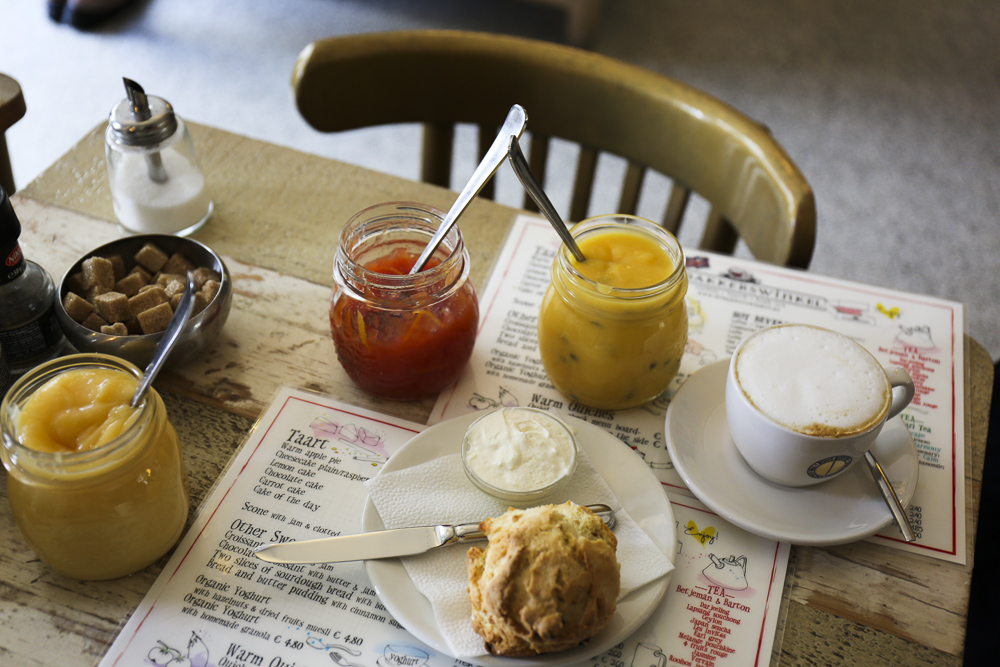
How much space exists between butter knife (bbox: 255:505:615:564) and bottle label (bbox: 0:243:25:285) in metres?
0.41

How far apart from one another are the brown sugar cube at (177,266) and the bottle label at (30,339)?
0.14 metres

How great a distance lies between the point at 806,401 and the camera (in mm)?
770

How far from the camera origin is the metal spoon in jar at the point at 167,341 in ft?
2.29

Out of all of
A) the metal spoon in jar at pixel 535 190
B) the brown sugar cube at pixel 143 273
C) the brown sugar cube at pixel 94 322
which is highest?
the metal spoon in jar at pixel 535 190

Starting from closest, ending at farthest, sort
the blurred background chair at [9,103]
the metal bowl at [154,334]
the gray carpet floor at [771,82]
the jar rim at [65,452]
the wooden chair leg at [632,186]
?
1. the jar rim at [65,452]
2. the metal bowl at [154,334]
3. the blurred background chair at [9,103]
4. the wooden chair leg at [632,186]
5. the gray carpet floor at [771,82]

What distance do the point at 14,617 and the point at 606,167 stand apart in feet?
8.38

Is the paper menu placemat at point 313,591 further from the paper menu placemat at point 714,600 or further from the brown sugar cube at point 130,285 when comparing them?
the brown sugar cube at point 130,285

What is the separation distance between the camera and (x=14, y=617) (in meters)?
0.70

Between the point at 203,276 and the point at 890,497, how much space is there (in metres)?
0.82

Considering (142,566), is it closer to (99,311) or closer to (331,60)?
(99,311)

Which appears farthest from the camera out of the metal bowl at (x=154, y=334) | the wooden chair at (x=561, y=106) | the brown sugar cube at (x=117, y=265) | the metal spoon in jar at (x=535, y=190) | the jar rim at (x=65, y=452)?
the wooden chair at (x=561, y=106)

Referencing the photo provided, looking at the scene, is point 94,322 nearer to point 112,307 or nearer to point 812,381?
point 112,307

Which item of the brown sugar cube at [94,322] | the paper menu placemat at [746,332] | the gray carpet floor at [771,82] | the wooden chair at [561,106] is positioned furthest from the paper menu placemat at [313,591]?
the gray carpet floor at [771,82]

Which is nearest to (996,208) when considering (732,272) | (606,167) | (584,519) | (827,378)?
(606,167)
